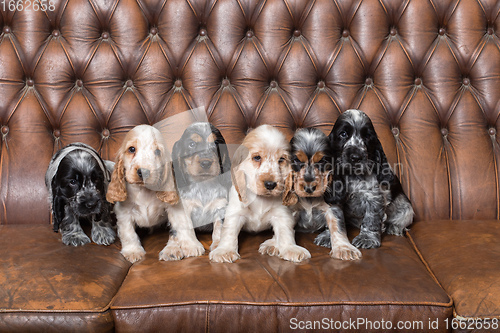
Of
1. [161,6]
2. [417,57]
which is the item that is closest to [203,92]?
[161,6]

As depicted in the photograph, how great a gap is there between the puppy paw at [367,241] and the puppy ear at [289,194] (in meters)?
0.42

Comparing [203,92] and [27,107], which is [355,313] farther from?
[27,107]

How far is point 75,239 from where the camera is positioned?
8.24ft

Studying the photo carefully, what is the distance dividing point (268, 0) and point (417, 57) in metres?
1.13

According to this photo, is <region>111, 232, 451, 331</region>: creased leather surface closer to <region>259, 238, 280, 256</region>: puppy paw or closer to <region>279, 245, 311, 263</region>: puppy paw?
<region>279, 245, 311, 263</region>: puppy paw

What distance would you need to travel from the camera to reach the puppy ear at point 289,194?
244 cm

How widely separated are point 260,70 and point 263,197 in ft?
3.46

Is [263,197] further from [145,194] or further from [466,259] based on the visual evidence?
[466,259]

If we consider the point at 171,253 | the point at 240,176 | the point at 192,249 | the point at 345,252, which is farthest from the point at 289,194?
the point at 171,253

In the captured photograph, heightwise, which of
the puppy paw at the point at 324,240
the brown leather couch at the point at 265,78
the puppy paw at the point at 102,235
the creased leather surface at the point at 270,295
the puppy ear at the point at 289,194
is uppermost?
the brown leather couch at the point at 265,78

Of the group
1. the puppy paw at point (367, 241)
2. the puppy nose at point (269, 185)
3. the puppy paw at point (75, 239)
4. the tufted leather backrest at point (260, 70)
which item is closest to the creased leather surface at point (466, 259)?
the puppy paw at point (367, 241)

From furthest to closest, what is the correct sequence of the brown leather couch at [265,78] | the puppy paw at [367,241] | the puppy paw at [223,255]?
the brown leather couch at [265,78] → the puppy paw at [367,241] → the puppy paw at [223,255]

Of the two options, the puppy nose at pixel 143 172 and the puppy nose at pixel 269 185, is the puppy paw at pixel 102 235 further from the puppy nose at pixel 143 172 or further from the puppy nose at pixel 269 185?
the puppy nose at pixel 269 185

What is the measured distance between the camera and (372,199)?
2.59 m
